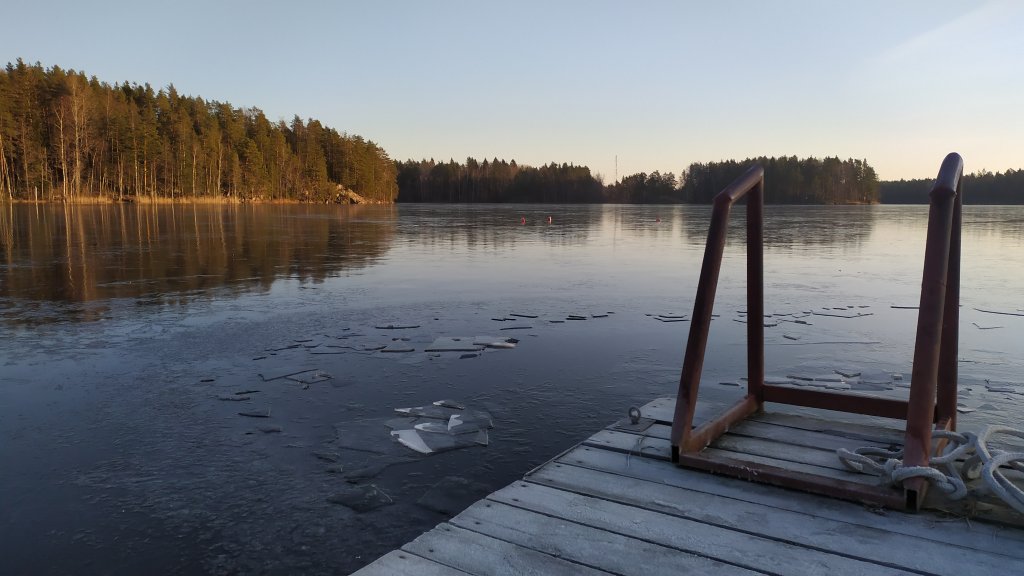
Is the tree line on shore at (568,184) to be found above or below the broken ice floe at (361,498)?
above

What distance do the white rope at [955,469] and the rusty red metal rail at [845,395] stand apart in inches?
3.0

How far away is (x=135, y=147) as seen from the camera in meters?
82.1

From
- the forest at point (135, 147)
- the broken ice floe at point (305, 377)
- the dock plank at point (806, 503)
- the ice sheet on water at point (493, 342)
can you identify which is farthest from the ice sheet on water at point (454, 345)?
the forest at point (135, 147)

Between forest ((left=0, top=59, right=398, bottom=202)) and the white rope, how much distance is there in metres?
88.2

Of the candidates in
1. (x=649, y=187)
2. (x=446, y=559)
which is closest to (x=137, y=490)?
(x=446, y=559)

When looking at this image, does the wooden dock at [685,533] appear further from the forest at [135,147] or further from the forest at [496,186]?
the forest at [496,186]

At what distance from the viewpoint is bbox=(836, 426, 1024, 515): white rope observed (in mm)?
3018

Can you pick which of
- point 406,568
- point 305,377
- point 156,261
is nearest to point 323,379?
point 305,377

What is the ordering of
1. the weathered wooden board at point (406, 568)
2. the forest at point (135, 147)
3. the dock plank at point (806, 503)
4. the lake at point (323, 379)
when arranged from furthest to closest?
the forest at point (135, 147) < the lake at point (323, 379) < the dock plank at point (806, 503) < the weathered wooden board at point (406, 568)

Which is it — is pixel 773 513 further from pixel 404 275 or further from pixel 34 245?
pixel 34 245

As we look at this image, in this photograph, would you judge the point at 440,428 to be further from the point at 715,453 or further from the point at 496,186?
the point at 496,186

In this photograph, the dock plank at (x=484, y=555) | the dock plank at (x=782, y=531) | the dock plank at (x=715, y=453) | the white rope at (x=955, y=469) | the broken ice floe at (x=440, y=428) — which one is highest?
the white rope at (x=955, y=469)

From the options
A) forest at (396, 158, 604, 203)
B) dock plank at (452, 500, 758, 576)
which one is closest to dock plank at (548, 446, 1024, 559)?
dock plank at (452, 500, 758, 576)

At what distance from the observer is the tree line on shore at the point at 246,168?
74.8 meters
